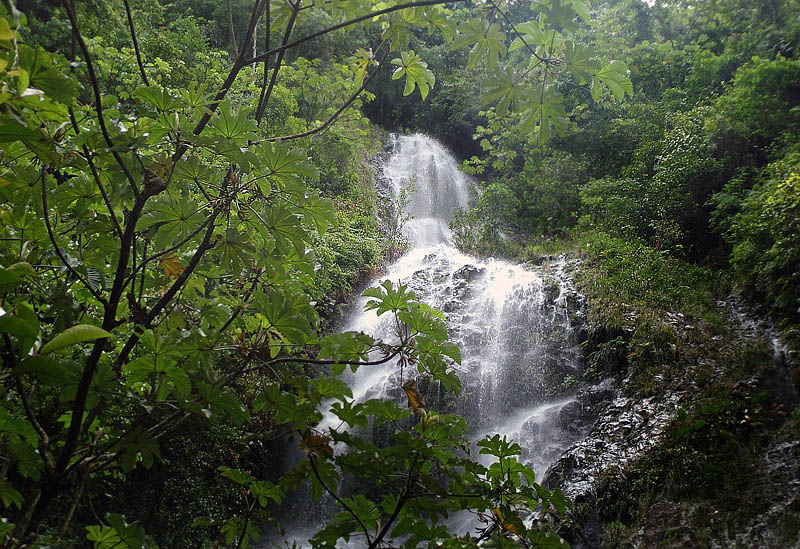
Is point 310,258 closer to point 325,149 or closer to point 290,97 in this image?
point 290,97

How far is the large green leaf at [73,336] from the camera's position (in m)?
0.62

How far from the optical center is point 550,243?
934 centimetres

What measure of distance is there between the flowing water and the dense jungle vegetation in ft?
1.65

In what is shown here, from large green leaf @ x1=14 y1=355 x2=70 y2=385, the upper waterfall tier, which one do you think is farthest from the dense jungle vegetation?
the upper waterfall tier

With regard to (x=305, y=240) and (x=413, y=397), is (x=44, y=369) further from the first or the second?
(x=413, y=397)

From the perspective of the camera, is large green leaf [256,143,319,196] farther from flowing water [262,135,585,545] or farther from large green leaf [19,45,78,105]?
flowing water [262,135,585,545]

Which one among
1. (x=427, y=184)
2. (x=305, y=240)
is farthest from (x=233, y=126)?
(x=427, y=184)

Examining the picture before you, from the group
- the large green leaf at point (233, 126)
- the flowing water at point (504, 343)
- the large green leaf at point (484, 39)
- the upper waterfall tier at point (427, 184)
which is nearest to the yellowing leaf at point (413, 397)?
the large green leaf at point (233, 126)

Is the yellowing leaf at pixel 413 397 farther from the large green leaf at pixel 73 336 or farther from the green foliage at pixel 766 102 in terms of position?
the green foliage at pixel 766 102

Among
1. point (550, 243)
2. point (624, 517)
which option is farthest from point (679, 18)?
point (624, 517)

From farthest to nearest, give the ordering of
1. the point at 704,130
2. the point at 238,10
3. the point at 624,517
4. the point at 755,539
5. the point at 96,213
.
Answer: the point at 238,10, the point at 704,130, the point at 624,517, the point at 755,539, the point at 96,213

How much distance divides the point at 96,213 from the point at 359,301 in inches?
274

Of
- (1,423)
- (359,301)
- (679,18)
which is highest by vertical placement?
(679,18)

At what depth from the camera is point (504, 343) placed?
22.4ft
